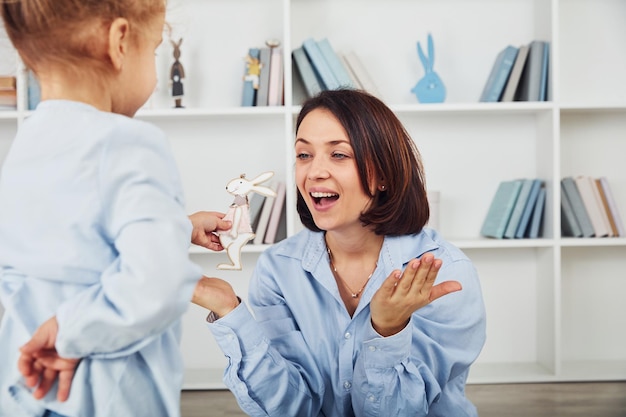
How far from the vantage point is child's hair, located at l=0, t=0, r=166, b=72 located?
31.7 inches

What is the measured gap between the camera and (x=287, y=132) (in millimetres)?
2955

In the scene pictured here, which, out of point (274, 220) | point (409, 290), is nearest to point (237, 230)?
point (409, 290)

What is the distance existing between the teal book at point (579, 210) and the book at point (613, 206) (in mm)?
106

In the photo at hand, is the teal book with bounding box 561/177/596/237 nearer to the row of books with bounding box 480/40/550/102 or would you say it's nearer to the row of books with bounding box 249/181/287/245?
the row of books with bounding box 480/40/550/102

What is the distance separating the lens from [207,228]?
122cm

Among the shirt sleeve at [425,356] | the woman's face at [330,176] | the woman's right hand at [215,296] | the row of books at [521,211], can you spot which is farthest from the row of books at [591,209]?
the woman's right hand at [215,296]

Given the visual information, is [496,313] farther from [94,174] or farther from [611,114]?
[94,174]

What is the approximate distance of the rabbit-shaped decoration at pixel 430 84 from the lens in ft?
10.2

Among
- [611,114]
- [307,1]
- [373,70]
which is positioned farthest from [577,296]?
[307,1]

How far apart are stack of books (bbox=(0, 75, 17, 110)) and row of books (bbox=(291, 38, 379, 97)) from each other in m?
1.24

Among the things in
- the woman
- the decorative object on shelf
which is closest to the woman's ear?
the woman

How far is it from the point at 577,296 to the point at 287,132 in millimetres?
1651

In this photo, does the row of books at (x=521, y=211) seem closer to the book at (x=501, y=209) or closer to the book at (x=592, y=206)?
the book at (x=501, y=209)

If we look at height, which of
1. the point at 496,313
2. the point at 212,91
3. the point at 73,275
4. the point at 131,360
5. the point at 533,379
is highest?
the point at 212,91
